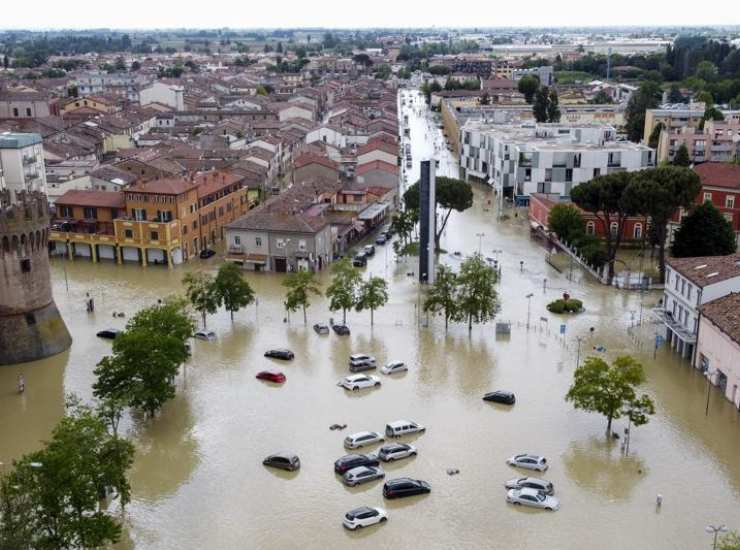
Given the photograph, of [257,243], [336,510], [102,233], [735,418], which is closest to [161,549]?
[336,510]

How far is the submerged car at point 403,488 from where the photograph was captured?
58.3ft

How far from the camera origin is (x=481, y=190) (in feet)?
188

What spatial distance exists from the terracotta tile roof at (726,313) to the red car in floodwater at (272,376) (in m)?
13.3

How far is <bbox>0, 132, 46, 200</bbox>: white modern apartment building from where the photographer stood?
1790 inches

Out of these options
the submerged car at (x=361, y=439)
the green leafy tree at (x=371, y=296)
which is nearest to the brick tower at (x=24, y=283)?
the green leafy tree at (x=371, y=296)

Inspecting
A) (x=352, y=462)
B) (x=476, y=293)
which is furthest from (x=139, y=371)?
(x=476, y=293)

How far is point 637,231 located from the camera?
40.8m

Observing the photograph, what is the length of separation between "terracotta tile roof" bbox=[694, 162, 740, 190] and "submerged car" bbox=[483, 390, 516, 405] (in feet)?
76.6

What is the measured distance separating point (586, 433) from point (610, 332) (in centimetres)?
855

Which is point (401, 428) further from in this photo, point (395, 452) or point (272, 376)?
point (272, 376)

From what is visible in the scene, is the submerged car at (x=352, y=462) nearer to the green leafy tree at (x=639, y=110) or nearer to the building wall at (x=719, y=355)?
the building wall at (x=719, y=355)

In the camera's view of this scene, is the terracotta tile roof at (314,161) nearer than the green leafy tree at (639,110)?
Yes

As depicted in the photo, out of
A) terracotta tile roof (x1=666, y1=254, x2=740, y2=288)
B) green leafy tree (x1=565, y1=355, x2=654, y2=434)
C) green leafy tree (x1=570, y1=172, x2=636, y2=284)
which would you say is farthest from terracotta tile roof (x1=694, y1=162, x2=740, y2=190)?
green leafy tree (x1=565, y1=355, x2=654, y2=434)

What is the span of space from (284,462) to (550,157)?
35439 millimetres
